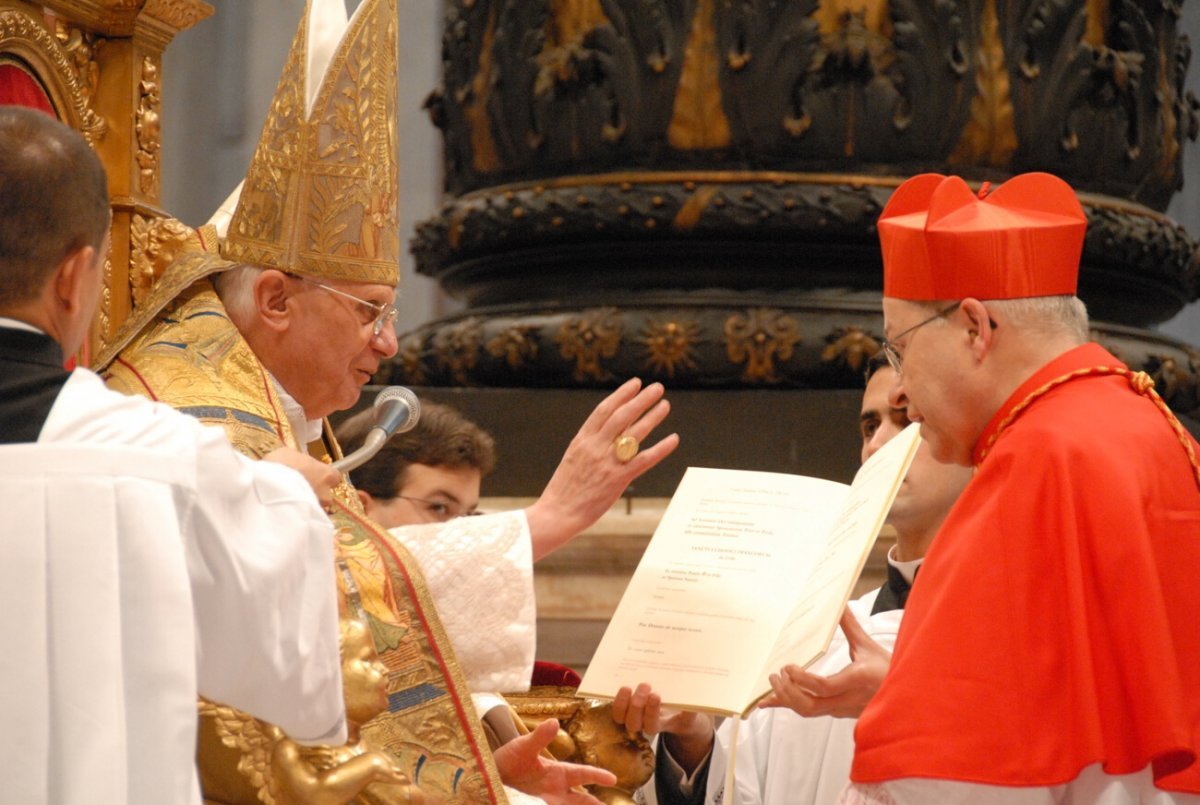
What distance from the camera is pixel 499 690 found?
3.26 m

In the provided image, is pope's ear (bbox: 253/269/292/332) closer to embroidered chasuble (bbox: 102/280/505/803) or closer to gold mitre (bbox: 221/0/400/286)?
gold mitre (bbox: 221/0/400/286)

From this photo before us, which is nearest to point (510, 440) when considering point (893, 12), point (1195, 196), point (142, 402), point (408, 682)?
point (893, 12)

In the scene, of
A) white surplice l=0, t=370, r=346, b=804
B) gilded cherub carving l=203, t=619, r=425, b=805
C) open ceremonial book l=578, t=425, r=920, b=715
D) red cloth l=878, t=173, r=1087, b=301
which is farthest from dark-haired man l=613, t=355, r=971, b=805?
white surplice l=0, t=370, r=346, b=804

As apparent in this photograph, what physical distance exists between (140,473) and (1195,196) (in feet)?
20.7

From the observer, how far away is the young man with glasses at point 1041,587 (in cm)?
250

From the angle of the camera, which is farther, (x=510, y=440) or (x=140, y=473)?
(x=510, y=440)

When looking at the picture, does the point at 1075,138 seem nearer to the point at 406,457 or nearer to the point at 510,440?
the point at 510,440

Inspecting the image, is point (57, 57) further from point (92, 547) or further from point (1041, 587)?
point (1041, 587)

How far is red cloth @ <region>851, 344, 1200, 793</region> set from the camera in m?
2.49

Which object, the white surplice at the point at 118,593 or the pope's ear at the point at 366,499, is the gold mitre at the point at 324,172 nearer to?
the pope's ear at the point at 366,499

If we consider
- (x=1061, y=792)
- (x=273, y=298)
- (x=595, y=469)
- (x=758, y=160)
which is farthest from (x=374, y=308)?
(x=758, y=160)

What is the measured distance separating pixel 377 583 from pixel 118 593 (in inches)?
34.4

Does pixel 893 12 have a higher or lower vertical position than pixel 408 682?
higher

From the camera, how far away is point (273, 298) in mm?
3203
